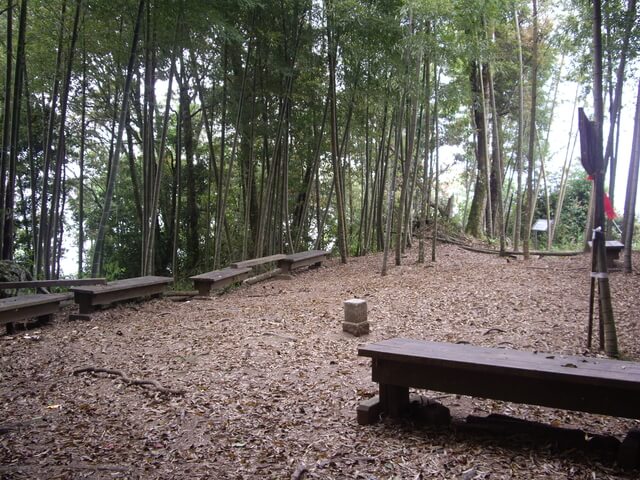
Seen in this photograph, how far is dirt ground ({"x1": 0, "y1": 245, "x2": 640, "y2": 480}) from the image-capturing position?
1980 mm

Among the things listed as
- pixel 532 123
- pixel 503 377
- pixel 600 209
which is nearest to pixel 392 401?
pixel 503 377

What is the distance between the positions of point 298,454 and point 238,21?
6.51m

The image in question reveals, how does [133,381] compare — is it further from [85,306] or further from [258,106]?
[258,106]

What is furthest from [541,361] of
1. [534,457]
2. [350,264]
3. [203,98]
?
[203,98]

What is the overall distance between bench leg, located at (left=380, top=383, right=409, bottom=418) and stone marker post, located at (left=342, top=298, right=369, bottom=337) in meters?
1.61

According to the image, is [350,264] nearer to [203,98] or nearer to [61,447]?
[203,98]

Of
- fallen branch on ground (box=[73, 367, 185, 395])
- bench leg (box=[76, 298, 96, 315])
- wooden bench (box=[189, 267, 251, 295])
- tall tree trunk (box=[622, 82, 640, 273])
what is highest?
tall tree trunk (box=[622, 82, 640, 273])

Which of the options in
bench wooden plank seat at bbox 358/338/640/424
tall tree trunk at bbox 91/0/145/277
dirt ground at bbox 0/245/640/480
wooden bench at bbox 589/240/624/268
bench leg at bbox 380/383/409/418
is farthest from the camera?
wooden bench at bbox 589/240/624/268

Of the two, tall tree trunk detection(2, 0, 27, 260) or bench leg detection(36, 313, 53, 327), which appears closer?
bench leg detection(36, 313, 53, 327)

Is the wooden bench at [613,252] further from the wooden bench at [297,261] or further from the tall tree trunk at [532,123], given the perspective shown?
the wooden bench at [297,261]

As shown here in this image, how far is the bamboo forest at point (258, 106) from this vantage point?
19.2 feet

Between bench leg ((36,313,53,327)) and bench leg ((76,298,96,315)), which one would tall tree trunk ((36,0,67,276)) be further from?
bench leg ((76,298,96,315))

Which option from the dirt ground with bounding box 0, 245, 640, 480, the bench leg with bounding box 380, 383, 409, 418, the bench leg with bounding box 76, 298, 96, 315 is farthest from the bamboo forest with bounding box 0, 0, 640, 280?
the bench leg with bounding box 380, 383, 409, 418

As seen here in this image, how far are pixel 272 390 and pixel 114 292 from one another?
3.16m
